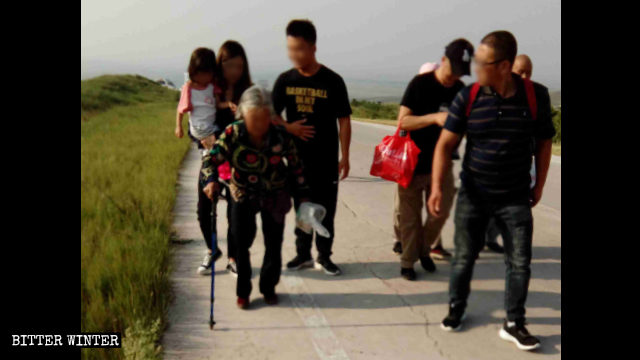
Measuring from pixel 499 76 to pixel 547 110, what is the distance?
0.40 m

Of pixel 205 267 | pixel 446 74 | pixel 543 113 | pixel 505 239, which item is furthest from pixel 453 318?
pixel 205 267

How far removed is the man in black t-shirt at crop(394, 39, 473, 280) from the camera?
3.62 metres

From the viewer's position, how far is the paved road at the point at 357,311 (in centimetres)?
328

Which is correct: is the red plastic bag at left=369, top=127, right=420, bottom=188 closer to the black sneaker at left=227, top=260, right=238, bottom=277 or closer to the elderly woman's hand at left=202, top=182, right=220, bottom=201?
the elderly woman's hand at left=202, top=182, right=220, bottom=201

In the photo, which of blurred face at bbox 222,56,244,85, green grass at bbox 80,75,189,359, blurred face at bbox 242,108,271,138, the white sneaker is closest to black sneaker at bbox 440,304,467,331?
blurred face at bbox 242,108,271,138

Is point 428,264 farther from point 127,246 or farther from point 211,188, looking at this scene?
point 127,246

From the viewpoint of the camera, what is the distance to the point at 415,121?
148 inches

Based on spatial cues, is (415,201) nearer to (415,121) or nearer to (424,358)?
(415,121)

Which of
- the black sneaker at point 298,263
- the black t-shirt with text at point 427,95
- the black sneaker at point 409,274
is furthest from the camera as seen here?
the black sneaker at point 298,263

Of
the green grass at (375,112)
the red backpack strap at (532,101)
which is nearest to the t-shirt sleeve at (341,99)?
the red backpack strap at (532,101)

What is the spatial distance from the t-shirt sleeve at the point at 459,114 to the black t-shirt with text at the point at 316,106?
→ 1180mm

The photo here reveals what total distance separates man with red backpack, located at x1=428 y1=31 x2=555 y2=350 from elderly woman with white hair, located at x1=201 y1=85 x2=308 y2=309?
1.05 metres

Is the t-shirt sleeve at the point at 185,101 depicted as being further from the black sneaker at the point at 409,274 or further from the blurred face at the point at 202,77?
the black sneaker at the point at 409,274
